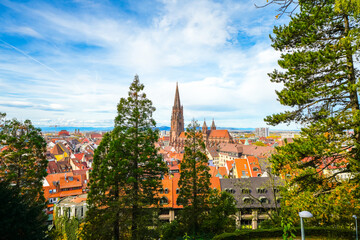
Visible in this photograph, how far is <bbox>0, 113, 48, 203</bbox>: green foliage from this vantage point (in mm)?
11883

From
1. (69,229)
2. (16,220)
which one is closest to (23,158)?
(69,229)

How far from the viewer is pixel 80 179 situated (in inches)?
1626

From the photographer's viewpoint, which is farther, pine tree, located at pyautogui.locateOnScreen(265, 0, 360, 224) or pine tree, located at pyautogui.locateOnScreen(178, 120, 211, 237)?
pine tree, located at pyautogui.locateOnScreen(178, 120, 211, 237)

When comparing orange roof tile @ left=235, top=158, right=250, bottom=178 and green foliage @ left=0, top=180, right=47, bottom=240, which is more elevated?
green foliage @ left=0, top=180, right=47, bottom=240

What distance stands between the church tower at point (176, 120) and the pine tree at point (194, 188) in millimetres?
103261

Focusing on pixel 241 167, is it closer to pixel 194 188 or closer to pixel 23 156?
pixel 194 188

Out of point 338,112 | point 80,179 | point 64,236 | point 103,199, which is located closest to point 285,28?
point 338,112

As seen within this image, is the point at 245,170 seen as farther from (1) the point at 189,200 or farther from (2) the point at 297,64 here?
(2) the point at 297,64

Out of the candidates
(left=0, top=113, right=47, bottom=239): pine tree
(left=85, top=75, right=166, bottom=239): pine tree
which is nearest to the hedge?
(left=85, top=75, right=166, bottom=239): pine tree

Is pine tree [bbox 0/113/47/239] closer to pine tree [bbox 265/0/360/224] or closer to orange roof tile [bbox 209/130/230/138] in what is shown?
pine tree [bbox 265/0/360/224]

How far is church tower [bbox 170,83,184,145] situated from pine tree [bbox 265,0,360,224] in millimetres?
110947

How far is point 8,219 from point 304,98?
33.0ft

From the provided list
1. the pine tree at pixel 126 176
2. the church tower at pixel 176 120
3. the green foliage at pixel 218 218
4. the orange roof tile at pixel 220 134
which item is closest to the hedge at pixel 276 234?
the green foliage at pixel 218 218

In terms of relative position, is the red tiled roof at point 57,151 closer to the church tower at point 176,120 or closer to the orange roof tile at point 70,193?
the orange roof tile at point 70,193
